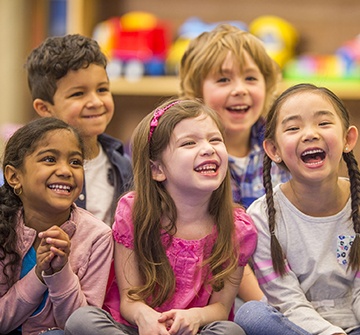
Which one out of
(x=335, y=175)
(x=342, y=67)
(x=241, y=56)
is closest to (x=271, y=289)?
(x=335, y=175)

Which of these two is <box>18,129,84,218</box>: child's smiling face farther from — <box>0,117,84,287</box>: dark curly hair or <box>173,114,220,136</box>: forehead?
<box>173,114,220,136</box>: forehead

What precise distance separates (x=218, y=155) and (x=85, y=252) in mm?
372

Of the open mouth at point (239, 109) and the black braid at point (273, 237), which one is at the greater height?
the open mouth at point (239, 109)

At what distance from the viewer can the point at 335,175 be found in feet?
5.77

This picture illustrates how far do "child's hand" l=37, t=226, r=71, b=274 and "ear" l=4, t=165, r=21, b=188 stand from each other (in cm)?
19

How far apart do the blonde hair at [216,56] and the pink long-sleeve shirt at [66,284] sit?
25.2 inches

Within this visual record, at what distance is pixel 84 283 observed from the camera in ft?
5.65

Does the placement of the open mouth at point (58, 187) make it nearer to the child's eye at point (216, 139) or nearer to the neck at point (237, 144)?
the child's eye at point (216, 139)

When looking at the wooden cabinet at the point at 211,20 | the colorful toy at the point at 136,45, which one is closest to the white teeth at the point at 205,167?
the wooden cabinet at the point at 211,20

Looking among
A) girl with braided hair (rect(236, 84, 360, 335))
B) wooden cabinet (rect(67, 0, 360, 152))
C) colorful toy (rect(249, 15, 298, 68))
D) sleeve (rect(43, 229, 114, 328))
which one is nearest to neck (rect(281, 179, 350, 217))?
girl with braided hair (rect(236, 84, 360, 335))

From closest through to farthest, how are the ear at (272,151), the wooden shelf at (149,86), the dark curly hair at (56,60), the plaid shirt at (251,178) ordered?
the ear at (272,151) < the dark curly hair at (56,60) < the plaid shirt at (251,178) < the wooden shelf at (149,86)

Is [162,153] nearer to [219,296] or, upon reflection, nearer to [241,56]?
[219,296]

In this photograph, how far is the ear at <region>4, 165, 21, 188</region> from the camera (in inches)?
68.7

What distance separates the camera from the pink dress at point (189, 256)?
67.8 inches
